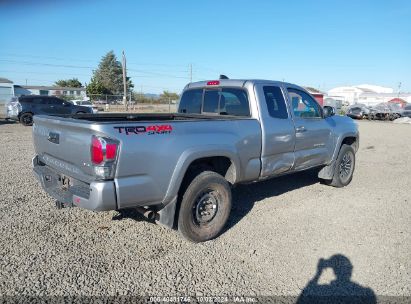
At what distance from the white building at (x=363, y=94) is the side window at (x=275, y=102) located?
56.5m

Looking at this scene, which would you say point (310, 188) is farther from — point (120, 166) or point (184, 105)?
point (120, 166)

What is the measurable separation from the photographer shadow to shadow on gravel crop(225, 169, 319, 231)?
1500mm

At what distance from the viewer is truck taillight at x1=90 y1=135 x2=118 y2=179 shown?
3.09 meters

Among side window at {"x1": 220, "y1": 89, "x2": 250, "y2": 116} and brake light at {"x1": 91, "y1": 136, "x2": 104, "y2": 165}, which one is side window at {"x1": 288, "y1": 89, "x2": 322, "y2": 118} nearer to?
side window at {"x1": 220, "y1": 89, "x2": 250, "y2": 116}

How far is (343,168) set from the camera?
22.2ft

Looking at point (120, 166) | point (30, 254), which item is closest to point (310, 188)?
point (120, 166)

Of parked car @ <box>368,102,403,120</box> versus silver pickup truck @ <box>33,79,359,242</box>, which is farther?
parked car @ <box>368,102,403,120</box>

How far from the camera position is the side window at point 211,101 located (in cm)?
538

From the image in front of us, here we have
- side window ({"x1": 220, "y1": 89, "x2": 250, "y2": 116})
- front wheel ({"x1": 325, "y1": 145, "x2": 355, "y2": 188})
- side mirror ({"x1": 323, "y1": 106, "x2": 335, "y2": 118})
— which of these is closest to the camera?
side window ({"x1": 220, "y1": 89, "x2": 250, "y2": 116})

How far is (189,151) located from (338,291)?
203cm

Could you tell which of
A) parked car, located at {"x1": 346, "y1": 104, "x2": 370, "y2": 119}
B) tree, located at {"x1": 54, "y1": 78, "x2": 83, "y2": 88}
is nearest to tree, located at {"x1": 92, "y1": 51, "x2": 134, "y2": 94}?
tree, located at {"x1": 54, "y1": 78, "x2": 83, "y2": 88}

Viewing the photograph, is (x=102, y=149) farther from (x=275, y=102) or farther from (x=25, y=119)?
(x=25, y=119)

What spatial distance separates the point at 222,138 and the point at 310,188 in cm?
330

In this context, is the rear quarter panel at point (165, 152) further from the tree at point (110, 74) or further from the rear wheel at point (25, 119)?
the tree at point (110, 74)
